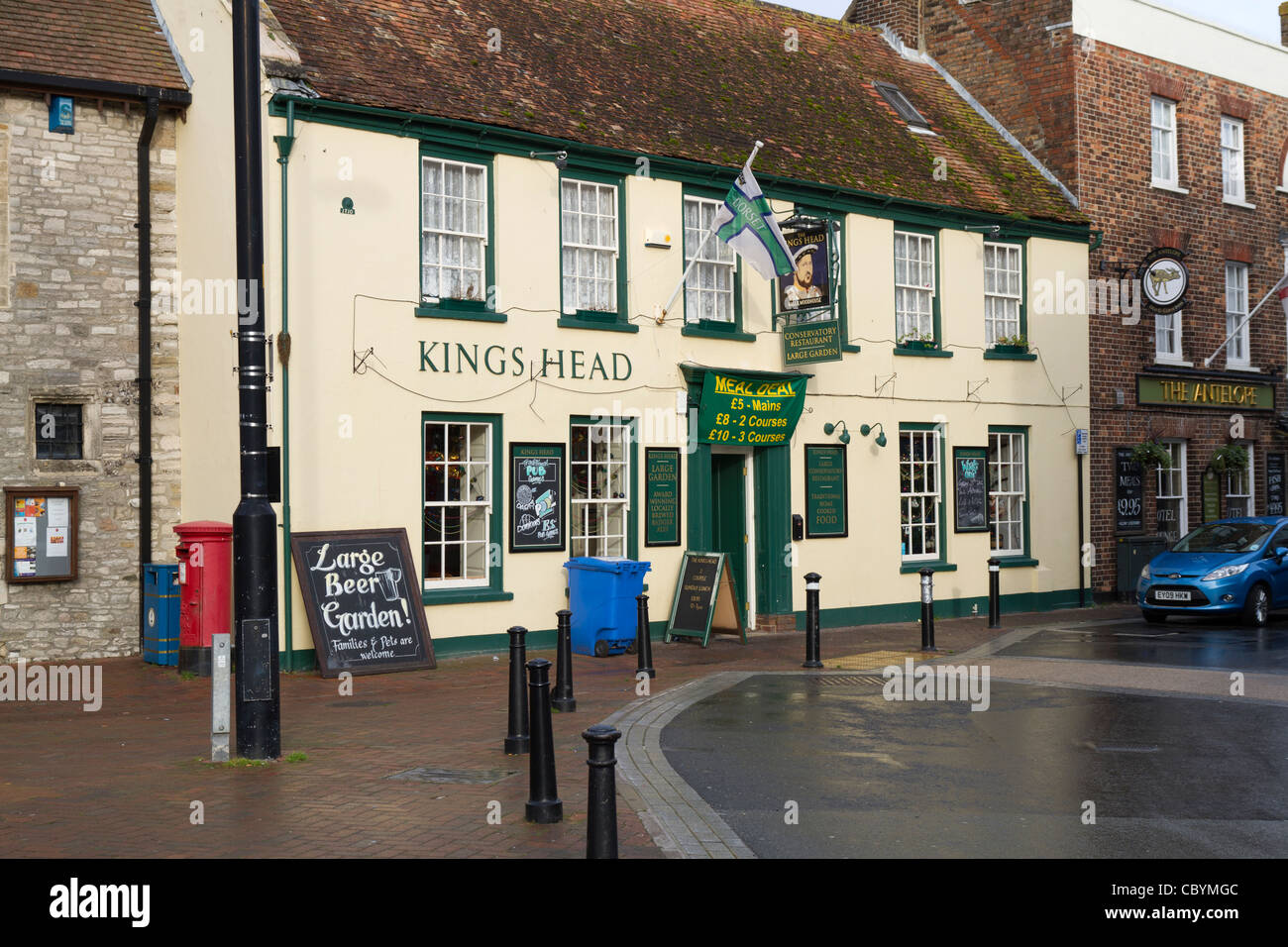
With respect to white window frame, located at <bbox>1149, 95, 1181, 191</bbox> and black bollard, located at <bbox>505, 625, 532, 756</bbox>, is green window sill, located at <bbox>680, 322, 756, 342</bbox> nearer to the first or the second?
black bollard, located at <bbox>505, 625, 532, 756</bbox>

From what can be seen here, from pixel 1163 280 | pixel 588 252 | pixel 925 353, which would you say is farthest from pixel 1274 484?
pixel 588 252

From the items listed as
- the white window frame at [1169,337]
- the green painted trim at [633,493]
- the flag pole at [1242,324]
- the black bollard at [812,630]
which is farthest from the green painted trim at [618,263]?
the flag pole at [1242,324]

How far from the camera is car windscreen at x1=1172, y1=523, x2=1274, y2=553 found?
67.5 feet

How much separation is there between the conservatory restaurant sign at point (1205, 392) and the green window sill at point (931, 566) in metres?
5.93

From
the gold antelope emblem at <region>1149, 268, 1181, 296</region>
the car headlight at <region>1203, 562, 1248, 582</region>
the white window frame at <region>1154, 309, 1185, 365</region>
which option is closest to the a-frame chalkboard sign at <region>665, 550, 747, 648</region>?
the car headlight at <region>1203, 562, 1248, 582</region>

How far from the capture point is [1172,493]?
25.6 meters

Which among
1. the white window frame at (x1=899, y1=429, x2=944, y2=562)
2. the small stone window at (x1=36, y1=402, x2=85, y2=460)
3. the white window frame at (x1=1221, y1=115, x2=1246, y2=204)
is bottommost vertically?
the white window frame at (x1=899, y1=429, x2=944, y2=562)

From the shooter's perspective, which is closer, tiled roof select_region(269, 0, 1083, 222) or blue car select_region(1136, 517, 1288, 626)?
tiled roof select_region(269, 0, 1083, 222)

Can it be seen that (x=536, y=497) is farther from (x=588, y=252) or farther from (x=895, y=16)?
(x=895, y=16)

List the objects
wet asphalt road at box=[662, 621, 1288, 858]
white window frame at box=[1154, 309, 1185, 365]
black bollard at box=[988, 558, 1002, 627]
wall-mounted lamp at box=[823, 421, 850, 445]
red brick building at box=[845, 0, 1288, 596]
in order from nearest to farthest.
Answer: wet asphalt road at box=[662, 621, 1288, 858] < black bollard at box=[988, 558, 1002, 627] < wall-mounted lamp at box=[823, 421, 850, 445] < red brick building at box=[845, 0, 1288, 596] < white window frame at box=[1154, 309, 1185, 365]

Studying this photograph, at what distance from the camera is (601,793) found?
6160 mm

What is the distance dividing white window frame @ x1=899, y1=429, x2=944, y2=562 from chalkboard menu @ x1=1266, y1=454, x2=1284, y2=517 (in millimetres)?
9702

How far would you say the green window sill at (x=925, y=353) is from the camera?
20.9m

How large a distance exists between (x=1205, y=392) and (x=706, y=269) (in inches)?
482
